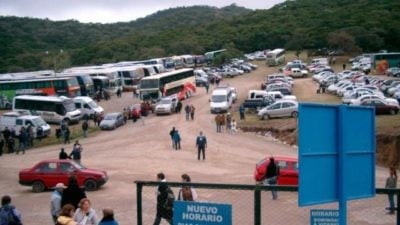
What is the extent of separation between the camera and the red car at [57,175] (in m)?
24.0

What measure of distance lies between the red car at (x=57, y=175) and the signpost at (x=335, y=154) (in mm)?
19363

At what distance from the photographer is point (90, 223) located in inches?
369

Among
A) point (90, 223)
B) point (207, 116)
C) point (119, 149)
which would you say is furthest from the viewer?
point (207, 116)

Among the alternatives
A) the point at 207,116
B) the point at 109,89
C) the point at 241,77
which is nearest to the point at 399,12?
the point at 241,77

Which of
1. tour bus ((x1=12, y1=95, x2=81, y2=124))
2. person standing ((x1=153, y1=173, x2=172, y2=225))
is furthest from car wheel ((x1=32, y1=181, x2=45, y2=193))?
tour bus ((x1=12, y1=95, x2=81, y2=124))

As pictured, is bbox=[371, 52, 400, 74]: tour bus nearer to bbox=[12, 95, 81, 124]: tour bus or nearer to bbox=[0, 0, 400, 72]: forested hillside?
bbox=[0, 0, 400, 72]: forested hillside

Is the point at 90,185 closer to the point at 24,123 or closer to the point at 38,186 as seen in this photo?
the point at 38,186

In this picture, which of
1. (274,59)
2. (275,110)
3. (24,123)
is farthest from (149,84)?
(274,59)

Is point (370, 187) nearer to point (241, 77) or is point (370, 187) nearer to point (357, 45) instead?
point (241, 77)

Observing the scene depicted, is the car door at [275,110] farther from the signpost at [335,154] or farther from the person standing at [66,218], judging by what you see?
the signpost at [335,154]

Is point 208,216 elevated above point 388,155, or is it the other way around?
point 208,216

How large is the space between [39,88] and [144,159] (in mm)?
33404

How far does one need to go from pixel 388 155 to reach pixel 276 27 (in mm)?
107728

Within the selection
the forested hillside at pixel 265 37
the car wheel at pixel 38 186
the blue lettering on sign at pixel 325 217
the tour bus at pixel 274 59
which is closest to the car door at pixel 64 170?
the car wheel at pixel 38 186
